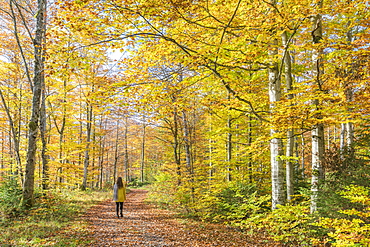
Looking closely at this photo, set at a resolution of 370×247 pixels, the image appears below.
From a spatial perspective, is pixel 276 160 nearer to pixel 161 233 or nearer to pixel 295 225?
pixel 295 225

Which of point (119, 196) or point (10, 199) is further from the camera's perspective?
point (119, 196)

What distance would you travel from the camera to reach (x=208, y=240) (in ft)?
21.9

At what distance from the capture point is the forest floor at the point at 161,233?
616 centimetres

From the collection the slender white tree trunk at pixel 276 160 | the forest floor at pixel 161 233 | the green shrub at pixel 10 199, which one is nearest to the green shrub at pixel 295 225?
the slender white tree trunk at pixel 276 160

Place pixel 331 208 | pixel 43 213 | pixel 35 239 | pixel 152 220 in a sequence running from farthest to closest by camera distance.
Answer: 1. pixel 152 220
2. pixel 43 213
3. pixel 35 239
4. pixel 331 208

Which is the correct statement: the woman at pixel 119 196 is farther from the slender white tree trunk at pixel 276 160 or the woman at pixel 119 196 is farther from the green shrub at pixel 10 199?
the slender white tree trunk at pixel 276 160

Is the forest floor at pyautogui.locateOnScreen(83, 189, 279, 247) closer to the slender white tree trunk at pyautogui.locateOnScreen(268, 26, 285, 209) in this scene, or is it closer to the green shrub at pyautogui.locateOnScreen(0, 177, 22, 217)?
the slender white tree trunk at pyautogui.locateOnScreen(268, 26, 285, 209)

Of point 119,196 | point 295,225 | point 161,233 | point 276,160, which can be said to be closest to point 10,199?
point 119,196

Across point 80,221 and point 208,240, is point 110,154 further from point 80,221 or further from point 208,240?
point 208,240

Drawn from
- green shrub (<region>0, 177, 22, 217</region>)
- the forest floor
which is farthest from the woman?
green shrub (<region>0, 177, 22, 217</region>)

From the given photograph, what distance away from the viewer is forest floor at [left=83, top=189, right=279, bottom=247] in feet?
20.2

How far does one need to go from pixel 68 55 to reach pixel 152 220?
6999 millimetres

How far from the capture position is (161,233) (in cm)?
704

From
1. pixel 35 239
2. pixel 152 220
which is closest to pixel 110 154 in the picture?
pixel 152 220
